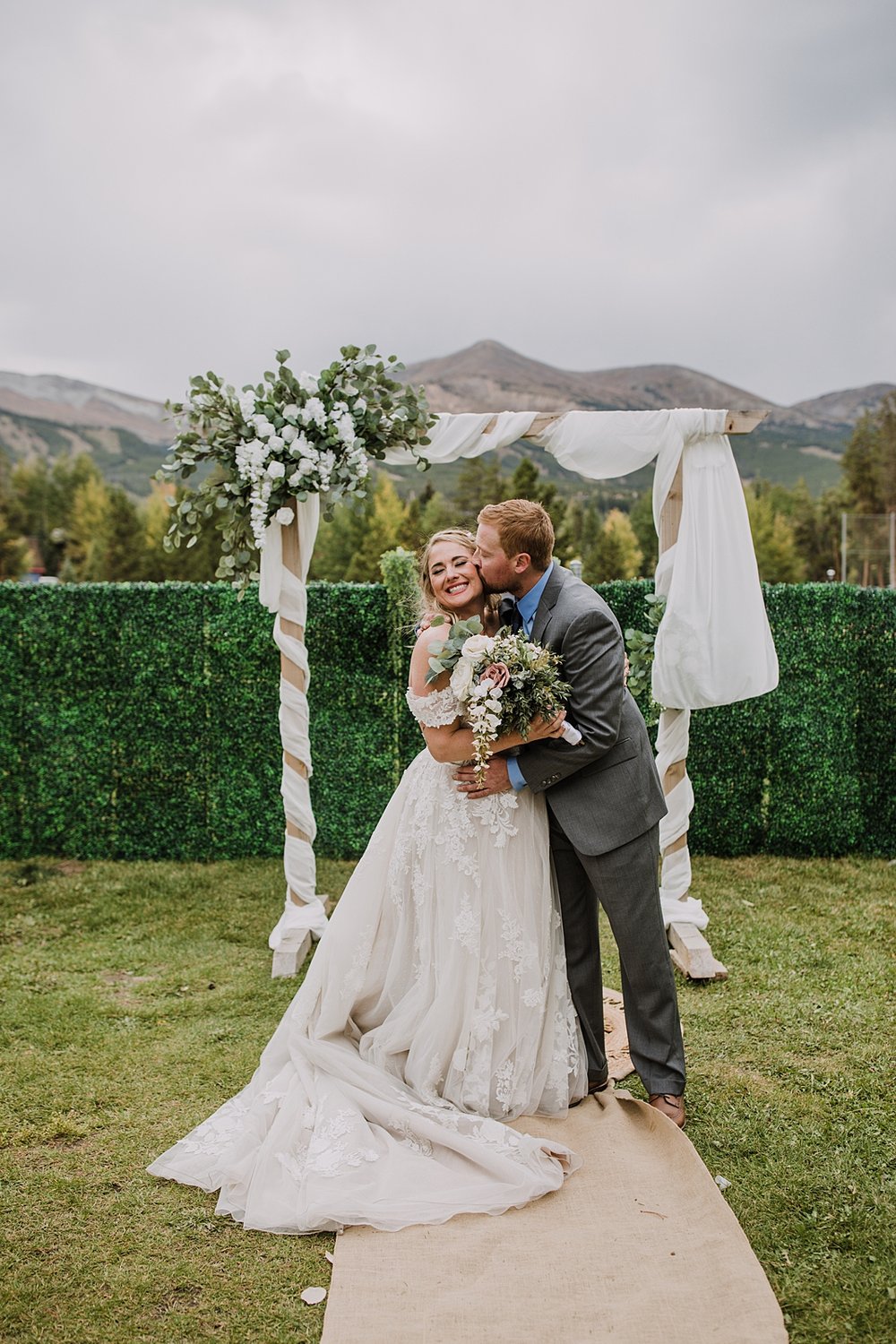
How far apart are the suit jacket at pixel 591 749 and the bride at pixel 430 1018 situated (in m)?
0.13

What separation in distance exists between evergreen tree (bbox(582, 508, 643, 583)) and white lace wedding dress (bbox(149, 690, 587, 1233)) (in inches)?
1215

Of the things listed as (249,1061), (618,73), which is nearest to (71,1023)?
(249,1061)

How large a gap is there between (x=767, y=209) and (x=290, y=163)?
42.4m

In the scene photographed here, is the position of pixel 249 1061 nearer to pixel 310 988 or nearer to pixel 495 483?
pixel 310 988

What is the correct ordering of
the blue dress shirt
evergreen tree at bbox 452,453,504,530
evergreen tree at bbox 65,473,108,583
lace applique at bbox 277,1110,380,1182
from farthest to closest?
evergreen tree at bbox 65,473,108,583
evergreen tree at bbox 452,453,504,530
the blue dress shirt
lace applique at bbox 277,1110,380,1182

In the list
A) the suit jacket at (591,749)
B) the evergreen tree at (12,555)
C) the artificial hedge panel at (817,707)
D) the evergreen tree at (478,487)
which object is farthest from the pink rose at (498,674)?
the evergreen tree at (12,555)

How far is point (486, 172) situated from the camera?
9225cm

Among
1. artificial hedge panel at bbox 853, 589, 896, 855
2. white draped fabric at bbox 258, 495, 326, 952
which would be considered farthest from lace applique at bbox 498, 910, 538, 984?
artificial hedge panel at bbox 853, 589, 896, 855

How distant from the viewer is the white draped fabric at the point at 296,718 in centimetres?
508

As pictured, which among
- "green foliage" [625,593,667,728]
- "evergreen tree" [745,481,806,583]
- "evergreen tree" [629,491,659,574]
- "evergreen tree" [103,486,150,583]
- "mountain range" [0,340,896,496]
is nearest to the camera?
"green foliage" [625,593,667,728]

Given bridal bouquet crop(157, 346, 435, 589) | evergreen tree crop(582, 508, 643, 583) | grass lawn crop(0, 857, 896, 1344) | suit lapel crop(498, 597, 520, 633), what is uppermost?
evergreen tree crop(582, 508, 643, 583)

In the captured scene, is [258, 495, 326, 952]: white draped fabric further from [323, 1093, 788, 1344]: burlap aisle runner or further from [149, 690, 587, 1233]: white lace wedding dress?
[323, 1093, 788, 1344]: burlap aisle runner

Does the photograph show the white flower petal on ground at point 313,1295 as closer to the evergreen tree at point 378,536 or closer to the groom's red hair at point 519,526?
the groom's red hair at point 519,526

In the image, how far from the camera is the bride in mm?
3102
